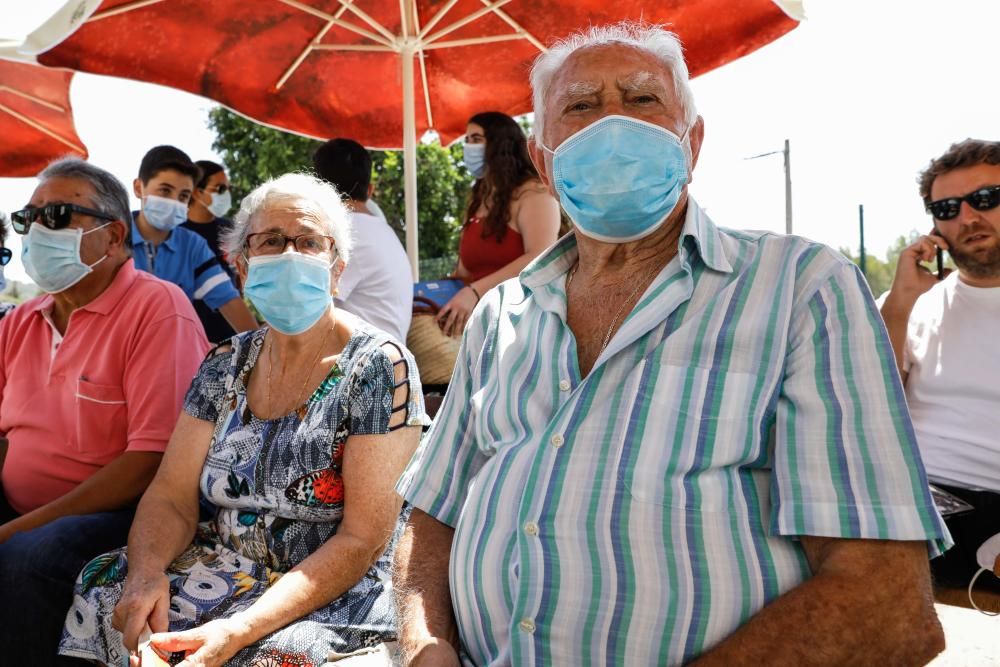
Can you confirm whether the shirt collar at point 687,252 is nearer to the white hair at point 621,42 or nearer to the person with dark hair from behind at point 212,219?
the white hair at point 621,42

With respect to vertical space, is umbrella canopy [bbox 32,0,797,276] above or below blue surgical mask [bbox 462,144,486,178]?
above

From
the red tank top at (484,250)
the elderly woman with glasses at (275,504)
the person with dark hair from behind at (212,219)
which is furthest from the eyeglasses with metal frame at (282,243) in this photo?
the person with dark hair from behind at (212,219)

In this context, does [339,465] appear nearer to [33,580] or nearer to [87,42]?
[33,580]

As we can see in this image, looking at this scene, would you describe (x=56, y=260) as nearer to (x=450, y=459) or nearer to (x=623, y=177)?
(x=450, y=459)

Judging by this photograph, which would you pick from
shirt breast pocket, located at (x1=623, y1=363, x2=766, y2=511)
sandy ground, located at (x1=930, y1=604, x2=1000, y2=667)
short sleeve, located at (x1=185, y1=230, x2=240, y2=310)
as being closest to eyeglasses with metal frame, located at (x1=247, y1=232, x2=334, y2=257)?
shirt breast pocket, located at (x1=623, y1=363, x2=766, y2=511)

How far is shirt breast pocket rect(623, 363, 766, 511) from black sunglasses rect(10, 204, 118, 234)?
8.58 feet

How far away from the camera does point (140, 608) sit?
7.42 feet

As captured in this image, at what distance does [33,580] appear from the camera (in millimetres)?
2508

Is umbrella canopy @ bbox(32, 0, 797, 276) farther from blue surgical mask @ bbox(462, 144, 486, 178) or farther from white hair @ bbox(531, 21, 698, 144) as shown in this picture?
white hair @ bbox(531, 21, 698, 144)

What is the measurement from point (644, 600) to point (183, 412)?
1.76 metres

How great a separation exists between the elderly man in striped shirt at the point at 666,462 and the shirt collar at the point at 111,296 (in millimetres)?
1774

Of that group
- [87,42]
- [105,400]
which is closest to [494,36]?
[87,42]

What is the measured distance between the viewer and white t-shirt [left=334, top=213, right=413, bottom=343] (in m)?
4.08

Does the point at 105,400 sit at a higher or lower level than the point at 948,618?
higher
